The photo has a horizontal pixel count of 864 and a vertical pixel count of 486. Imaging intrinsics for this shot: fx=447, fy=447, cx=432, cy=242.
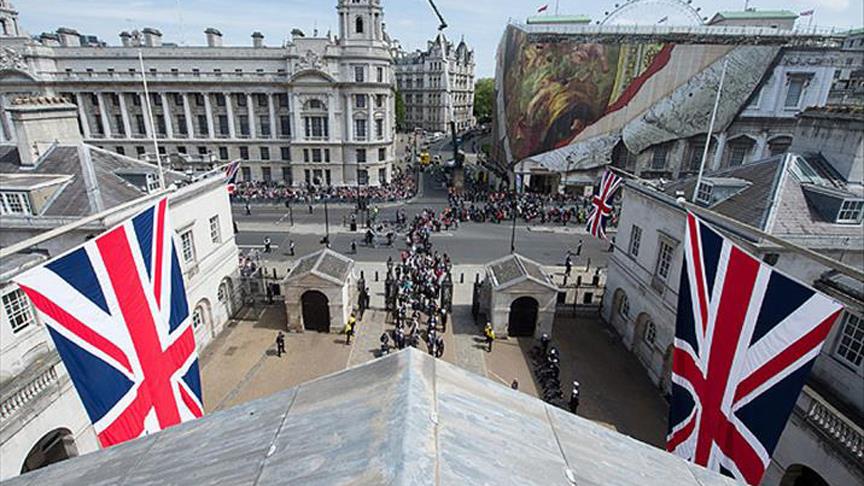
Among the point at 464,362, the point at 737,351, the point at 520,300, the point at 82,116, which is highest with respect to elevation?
the point at 82,116

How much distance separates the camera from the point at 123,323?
27.3 ft

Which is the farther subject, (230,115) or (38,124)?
(230,115)

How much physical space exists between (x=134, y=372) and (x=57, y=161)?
15851 millimetres

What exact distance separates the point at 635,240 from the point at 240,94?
48.4 metres

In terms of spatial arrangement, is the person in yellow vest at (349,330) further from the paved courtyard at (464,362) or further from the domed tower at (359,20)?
the domed tower at (359,20)

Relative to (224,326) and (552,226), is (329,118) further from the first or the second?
(224,326)

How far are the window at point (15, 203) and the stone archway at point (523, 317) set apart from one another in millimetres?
20338

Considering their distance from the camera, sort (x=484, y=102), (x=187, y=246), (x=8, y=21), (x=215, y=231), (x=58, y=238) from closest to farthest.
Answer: (x=58, y=238) → (x=187, y=246) → (x=215, y=231) → (x=8, y=21) → (x=484, y=102)

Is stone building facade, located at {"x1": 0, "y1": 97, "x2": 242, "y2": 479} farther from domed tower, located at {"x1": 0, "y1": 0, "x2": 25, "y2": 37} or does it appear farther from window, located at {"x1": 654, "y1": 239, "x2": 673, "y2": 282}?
domed tower, located at {"x1": 0, "y1": 0, "x2": 25, "y2": 37}

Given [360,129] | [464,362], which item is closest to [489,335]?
[464,362]

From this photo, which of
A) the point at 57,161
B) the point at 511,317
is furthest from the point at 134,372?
the point at 511,317

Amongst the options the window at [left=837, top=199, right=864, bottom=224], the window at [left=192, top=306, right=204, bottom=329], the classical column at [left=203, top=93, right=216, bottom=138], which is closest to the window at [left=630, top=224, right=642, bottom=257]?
the window at [left=837, top=199, right=864, bottom=224]

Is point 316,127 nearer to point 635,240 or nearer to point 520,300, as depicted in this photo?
point 520,300

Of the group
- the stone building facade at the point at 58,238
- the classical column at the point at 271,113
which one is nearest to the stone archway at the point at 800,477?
the stone building facade at the point at 58,238
